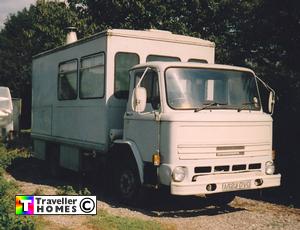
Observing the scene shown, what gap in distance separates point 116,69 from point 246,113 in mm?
2697

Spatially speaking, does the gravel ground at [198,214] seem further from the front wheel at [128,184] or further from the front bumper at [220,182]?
the front bumper at [220,182]

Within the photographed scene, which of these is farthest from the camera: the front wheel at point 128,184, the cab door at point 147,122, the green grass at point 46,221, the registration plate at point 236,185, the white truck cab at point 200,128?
the front wheel at point 128,184

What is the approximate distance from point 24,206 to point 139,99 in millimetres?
2478

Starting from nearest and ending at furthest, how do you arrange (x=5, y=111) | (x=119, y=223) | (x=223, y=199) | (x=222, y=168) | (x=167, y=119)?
(x=119, y=223)
(x=167, y=119)
(x=222, y=168)
(x=223, y=199)
(x=5, y=111)

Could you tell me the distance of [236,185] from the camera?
294 inches

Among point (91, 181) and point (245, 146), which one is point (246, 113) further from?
point (91, 181)

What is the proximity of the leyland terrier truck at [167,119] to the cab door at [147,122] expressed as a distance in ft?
0.06

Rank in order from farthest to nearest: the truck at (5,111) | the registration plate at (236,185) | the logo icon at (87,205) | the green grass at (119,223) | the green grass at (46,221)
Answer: the truck at (5,111) < the registration plate at (236,185) < the logo icon at (87,205) < the green grass at (119,223) < the green grass at (46,221)

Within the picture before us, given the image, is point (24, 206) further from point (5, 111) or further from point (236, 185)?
point (5, 111)

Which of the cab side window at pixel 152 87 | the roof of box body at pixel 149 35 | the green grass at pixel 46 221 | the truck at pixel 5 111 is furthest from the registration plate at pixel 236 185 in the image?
the truck at pixel 5 111

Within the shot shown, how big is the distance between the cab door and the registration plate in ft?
4.20

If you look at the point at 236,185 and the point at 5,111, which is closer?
the point at 236,185

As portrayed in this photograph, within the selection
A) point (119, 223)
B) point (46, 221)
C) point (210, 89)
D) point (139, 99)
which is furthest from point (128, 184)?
point (210, 89)

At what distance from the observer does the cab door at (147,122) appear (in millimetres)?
7645
